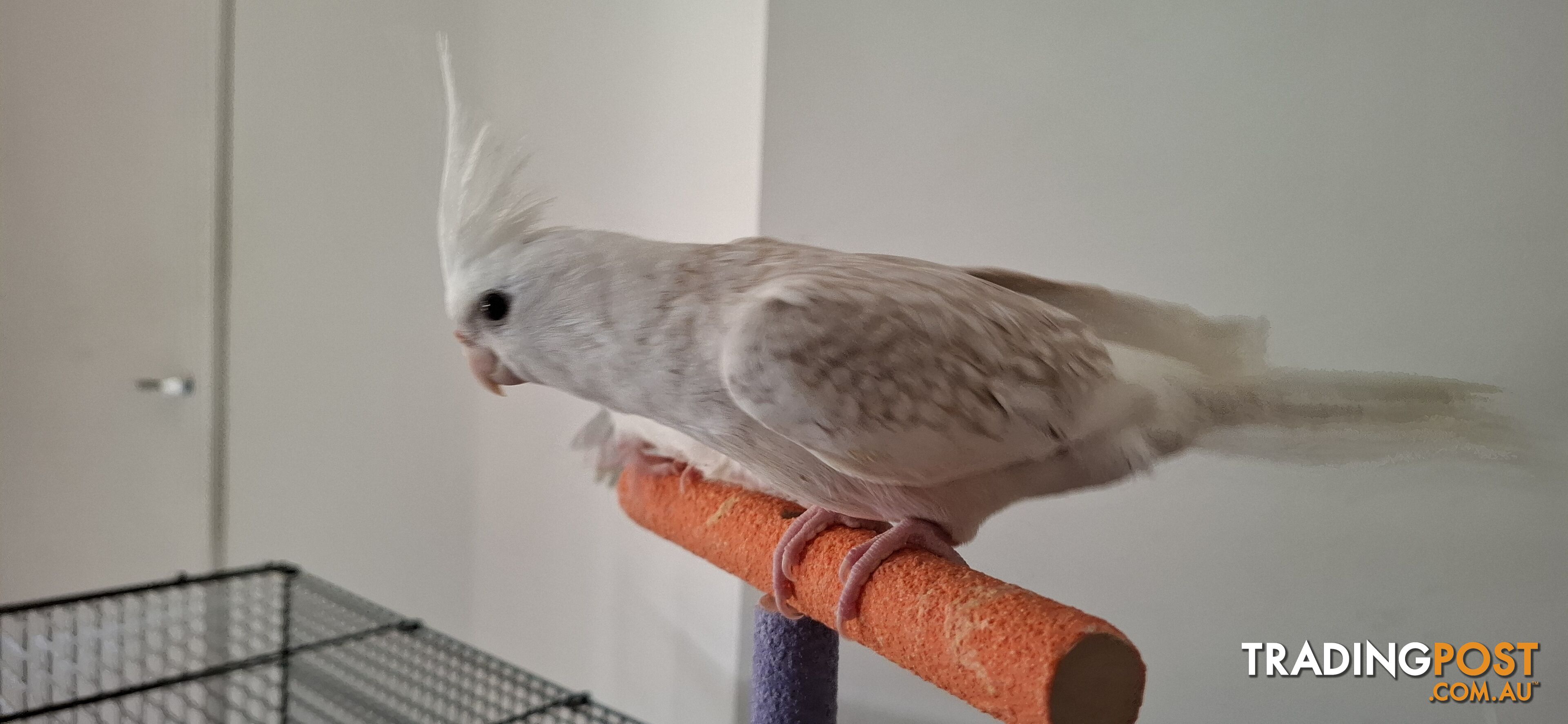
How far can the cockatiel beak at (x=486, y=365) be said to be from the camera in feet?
2.14

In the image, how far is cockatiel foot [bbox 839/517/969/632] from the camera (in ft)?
2.06

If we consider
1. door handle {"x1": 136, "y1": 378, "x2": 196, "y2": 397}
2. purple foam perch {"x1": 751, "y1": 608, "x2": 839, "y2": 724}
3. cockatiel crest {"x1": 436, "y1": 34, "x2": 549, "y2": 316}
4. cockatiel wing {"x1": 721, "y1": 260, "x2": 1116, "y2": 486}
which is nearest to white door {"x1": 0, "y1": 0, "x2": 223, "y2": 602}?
door handle {"x1": 136, "y1": 378, "x2": 196, "y2": 397}

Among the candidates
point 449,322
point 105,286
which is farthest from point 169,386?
point 449,322

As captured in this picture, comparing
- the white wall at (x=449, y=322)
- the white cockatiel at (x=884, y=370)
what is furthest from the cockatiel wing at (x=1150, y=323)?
the white wall at (x=449, y=322)

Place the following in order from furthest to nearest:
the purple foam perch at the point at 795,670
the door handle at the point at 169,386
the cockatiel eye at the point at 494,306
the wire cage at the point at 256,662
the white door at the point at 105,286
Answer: the door handle at the point at 169,386
the white door at the point at 105,286
the wire cage at the point at 256,662
the purple foam perch at the point at 795,670
the cockatiel eye at the point at 494,306

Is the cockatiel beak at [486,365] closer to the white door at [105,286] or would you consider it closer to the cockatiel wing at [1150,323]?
the cockatiel wing at [1150,323]

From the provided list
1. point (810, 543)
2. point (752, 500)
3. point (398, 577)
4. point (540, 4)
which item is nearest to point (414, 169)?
point (540, 4)

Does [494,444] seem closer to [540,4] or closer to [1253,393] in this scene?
[540,4]

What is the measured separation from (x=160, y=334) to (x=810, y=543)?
48.1 inches

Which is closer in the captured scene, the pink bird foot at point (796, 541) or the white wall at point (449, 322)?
the pink bird foot at point (796, 541)

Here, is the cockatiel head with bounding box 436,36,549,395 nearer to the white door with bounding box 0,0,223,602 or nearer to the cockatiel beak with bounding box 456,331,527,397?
the cockatiel beak with bounding box 456,331,527,397

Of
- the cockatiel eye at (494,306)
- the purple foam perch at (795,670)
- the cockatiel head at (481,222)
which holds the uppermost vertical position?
the cockatiel head at (481,222)

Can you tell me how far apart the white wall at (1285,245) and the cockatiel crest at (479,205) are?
57 cm

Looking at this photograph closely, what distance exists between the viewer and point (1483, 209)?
716 mm
